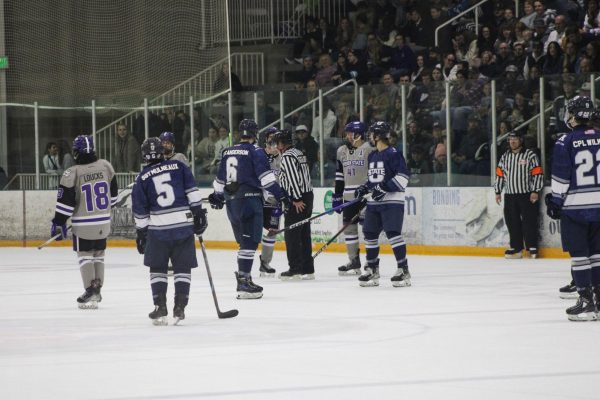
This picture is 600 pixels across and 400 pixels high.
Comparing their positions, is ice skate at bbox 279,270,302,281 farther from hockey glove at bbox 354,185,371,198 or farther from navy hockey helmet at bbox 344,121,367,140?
navy hockey helmet at bbox 344,121,367,140

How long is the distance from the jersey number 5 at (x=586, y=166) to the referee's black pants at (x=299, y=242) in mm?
4509

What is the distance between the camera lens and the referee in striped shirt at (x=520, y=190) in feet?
49.0

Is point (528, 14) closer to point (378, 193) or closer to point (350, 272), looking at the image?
point (350, 272)

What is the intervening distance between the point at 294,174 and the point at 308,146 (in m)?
4.30

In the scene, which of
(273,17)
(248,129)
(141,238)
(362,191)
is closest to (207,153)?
(273,17)

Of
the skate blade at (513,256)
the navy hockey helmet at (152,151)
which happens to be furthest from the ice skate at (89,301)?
the skate blade at (513,256)

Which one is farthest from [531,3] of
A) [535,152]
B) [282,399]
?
[282,399]

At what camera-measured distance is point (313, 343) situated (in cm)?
777

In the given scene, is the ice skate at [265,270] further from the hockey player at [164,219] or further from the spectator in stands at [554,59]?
the spectator in stands at [554,59]

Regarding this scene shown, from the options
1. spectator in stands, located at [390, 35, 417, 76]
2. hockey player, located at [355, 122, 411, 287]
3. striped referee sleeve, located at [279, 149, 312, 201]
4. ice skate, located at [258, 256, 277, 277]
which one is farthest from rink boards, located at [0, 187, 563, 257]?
hockey player, located at [355, 122, 411, 287]

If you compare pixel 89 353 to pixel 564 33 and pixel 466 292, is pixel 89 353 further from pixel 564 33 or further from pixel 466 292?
pixel 564 33

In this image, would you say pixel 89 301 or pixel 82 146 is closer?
pixel 89 301

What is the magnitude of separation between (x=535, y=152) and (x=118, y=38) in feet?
24.2

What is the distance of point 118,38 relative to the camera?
1952cm
